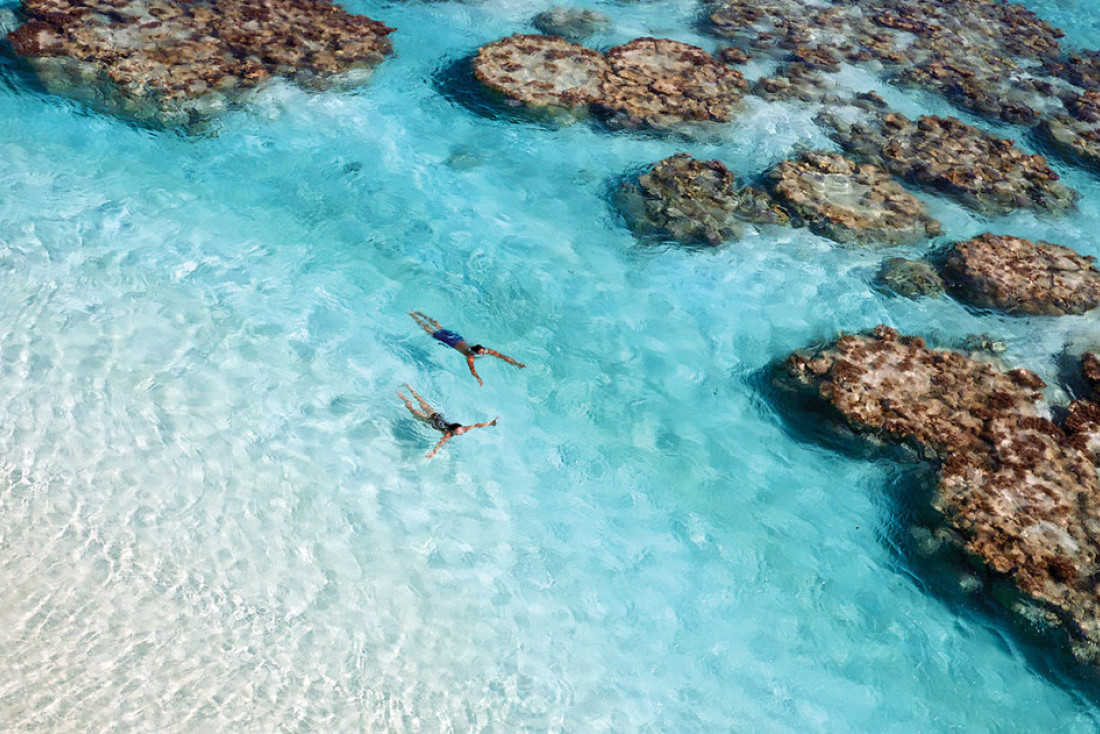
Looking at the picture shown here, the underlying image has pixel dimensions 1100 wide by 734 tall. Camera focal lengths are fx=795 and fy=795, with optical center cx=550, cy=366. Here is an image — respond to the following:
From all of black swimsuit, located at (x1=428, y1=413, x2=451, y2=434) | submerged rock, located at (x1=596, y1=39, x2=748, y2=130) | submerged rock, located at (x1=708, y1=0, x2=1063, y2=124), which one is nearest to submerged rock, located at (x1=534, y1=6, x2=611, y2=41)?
submerged rock, located at (x1=596, y1=39, x2=748, y2=130)

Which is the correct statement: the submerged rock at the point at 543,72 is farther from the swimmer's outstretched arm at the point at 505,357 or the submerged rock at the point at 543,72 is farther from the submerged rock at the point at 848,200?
the swimmer's outstretched arm at the point at 505,357

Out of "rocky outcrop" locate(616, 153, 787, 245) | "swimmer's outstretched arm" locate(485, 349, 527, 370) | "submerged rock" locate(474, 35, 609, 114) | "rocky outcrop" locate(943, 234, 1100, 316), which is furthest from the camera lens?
"submerged rock" locate(474, 35, 609, 114)

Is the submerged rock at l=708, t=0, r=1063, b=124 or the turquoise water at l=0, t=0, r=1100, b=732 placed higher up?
the submerged rock at l=708, t=0, r=1063, b=124

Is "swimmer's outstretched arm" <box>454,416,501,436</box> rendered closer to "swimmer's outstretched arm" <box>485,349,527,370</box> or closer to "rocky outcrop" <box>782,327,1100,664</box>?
"swimmer's outstretched arm" <box>485,349,527,370</box>

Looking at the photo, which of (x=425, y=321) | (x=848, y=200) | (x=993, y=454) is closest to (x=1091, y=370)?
(x=993, y=454)

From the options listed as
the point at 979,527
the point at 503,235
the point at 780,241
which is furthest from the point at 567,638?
the point at 780,241

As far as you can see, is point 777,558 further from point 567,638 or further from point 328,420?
point 328,420

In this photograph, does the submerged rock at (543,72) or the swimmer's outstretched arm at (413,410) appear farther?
the submerged rock at (543,72)

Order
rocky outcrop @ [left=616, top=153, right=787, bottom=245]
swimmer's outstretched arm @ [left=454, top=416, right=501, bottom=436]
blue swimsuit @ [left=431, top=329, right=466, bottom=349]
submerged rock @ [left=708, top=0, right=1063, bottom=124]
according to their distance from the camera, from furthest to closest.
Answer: submerged rock @ [left=708, top=0, right=1063, bottom=124], rocky outcrop @ [left=616, top=153, right=787, bottom=245], blue swimsuit @ [left=431, top=329, right=466, bottom=349], swimmer's outstretched arm @ [left=454, top=416, right=501, bottom=436]

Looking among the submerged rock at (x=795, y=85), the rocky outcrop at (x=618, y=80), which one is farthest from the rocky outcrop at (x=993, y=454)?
the submerged rock at (x=795, y=85)
